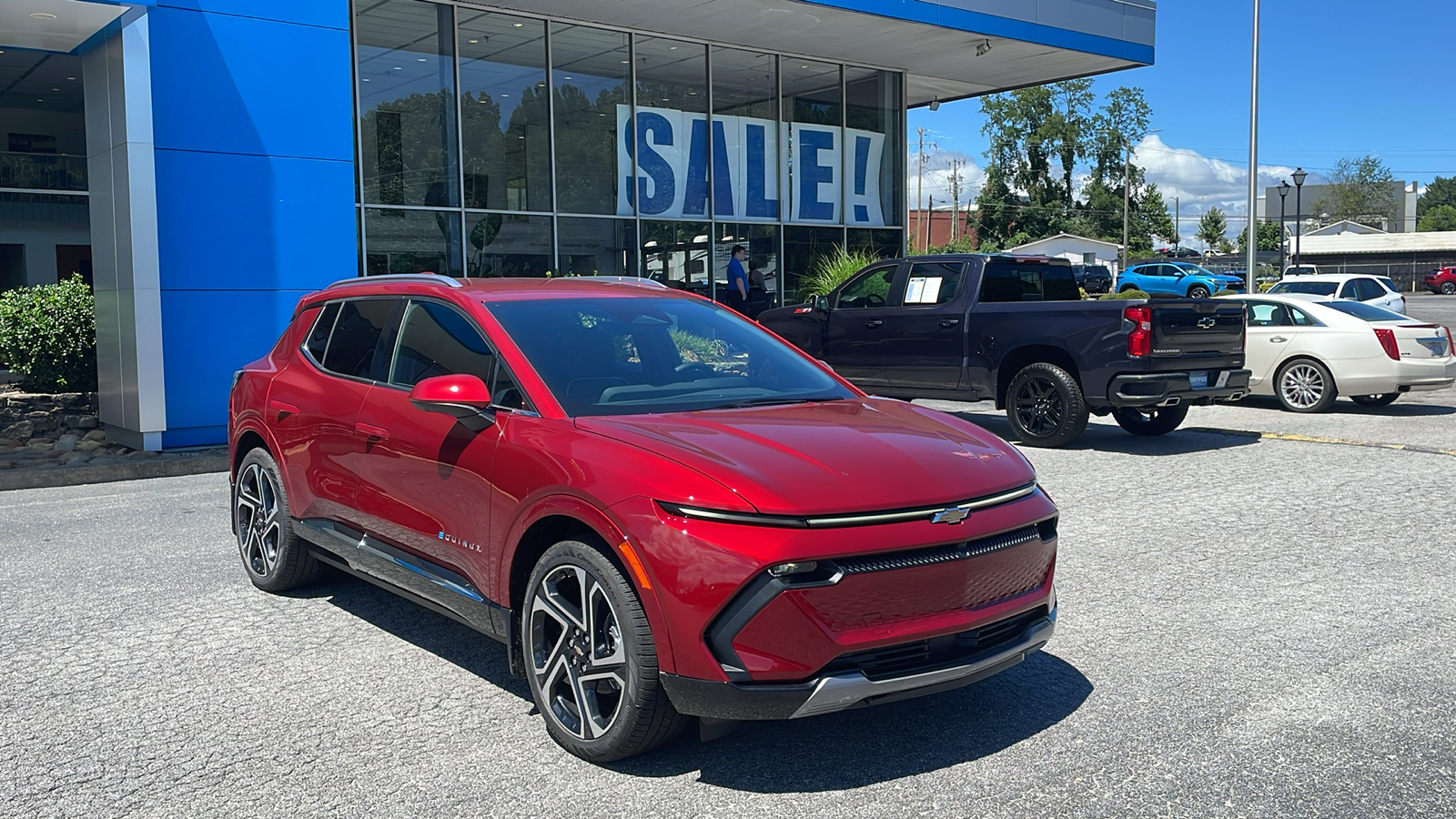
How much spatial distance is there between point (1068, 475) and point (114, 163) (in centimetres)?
975

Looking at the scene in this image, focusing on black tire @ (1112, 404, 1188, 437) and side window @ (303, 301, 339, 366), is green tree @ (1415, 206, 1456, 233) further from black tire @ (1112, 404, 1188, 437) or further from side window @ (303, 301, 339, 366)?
side window @ (303, 301, 339, 366)

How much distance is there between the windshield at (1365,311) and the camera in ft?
49.1

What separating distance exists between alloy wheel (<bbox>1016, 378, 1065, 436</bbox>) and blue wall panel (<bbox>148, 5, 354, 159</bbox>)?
25.4 ft

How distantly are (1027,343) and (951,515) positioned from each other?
825 cm

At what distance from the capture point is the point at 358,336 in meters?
5.79

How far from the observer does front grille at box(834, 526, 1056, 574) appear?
3703 mm

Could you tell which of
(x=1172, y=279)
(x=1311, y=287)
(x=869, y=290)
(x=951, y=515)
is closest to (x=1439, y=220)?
(x=1172, y=279)

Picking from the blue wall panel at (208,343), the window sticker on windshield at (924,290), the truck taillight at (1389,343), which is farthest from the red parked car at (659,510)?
the truck taillight at (1389,343)

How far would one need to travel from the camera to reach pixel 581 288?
17.9 ft

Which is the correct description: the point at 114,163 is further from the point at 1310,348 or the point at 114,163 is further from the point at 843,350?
the point at 1310,348

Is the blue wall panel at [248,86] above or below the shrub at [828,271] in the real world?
above

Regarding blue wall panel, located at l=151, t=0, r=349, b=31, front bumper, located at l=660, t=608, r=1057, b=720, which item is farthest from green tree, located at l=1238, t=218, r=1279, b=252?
front bumper, located at l=660, t=608, r=1057, b=720

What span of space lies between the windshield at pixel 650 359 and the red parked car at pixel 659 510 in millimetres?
13

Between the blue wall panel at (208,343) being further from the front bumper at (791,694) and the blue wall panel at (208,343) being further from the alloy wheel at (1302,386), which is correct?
the alloy wheel at (1302,386)
